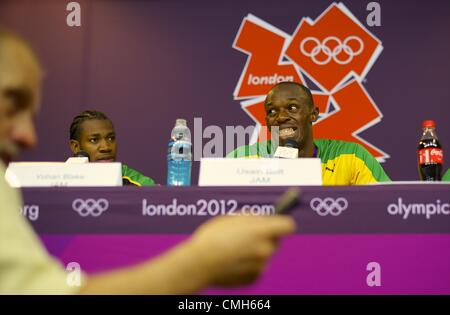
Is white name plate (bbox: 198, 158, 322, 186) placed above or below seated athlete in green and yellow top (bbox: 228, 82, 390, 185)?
below

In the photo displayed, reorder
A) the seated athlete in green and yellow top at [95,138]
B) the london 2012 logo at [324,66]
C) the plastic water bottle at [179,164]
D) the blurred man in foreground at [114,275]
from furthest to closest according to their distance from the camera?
1. the london 2012 logo at [324,66]
2. the seated athlete in green and yellow top at [95,138]
3. the plastic water bottle at [179,164]
4. the blurred man in foreground at [114,275]

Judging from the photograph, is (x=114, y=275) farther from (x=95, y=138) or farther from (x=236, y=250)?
(x=95, y=138)

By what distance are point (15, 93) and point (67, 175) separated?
44.3 inches

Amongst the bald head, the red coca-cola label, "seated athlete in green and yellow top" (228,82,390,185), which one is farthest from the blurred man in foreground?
"seated athlete in green and yellow top" (228,82,390,185)

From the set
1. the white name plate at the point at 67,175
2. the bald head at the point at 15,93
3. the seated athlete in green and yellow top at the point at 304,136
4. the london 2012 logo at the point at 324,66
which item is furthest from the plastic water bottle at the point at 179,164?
the london 2012 logo at the point at 324,66

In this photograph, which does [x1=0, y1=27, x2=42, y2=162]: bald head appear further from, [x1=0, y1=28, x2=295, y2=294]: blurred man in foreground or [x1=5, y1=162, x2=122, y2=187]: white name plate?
[x1=5, y1=162, x2=122, y2=187]: white name plate

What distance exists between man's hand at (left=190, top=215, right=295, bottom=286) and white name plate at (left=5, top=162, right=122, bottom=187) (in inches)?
44.0

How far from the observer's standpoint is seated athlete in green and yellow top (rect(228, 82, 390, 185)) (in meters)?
2.77

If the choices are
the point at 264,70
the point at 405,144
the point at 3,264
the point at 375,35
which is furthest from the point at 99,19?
the point at 3,264

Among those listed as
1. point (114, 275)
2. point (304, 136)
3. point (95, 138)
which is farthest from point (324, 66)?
point (114, 275)

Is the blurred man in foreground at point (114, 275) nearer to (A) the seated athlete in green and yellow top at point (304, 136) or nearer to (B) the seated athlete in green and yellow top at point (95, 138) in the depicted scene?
(A) the seated athlete in green and yellow top at point (304, 136)

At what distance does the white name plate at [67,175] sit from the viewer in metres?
1.68

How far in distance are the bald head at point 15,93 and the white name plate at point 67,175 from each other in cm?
104

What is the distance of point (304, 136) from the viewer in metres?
2.86
